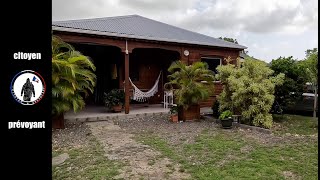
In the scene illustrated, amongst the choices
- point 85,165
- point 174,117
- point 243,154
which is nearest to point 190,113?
point 174,117

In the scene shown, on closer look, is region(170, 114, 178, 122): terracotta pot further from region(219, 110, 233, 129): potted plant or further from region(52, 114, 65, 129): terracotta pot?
region(52, 114, 65, 129): terracotta pot

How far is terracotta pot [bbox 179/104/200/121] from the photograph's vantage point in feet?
27.6

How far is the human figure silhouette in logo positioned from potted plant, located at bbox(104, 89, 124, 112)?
7.79 meters

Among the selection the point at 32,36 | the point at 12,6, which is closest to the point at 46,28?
the point at 32,36

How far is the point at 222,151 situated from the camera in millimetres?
4984

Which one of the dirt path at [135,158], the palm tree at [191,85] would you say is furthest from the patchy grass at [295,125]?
the dirt path at [135,158]

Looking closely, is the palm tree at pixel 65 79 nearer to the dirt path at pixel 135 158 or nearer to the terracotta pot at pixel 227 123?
the dirt path at pixel 135 158

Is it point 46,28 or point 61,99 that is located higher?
point 46,28

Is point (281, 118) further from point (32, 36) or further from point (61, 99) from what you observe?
point (32, 36)

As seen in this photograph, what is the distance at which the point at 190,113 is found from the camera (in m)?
8.53

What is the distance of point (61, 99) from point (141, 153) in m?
2.96

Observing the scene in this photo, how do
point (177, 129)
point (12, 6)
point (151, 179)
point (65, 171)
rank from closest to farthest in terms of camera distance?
point (12, 6)
point (151, 179)
point (65, 171)
point (177, 129)

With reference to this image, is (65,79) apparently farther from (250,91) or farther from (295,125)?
(295,125)

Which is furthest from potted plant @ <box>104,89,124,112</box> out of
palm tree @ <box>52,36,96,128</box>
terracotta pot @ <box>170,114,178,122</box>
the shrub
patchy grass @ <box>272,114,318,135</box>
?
patchy grass @ <box>272,114,318,135</box>
